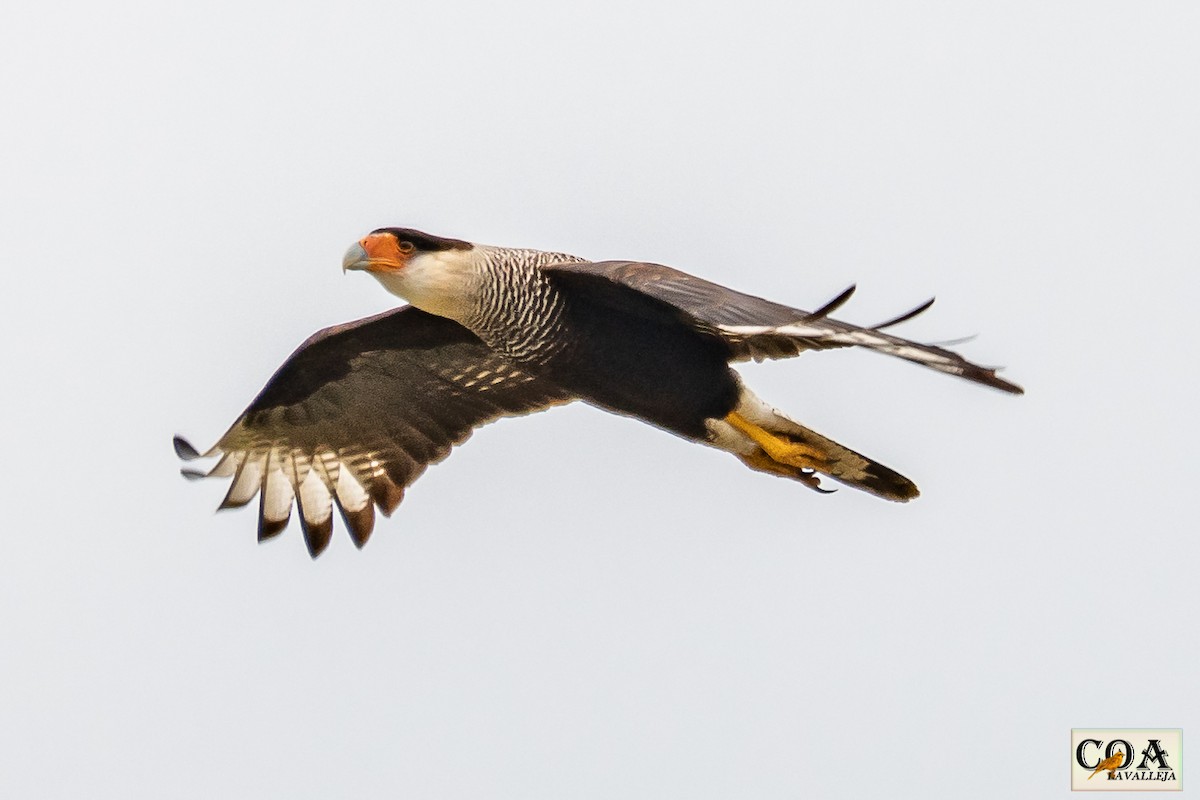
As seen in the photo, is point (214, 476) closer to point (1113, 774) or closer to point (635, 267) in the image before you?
point (635, 267)

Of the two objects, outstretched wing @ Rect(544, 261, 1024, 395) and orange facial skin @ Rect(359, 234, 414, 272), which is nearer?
outstretched wing @ Rect(544, 261, 1024, 395)

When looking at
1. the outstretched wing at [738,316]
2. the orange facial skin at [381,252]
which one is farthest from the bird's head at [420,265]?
the outstretched wing at [738,316]

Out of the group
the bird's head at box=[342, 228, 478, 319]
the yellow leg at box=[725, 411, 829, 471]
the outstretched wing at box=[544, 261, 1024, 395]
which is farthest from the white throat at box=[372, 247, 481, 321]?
the yellow leg at box=[725, 411, 829, 471]

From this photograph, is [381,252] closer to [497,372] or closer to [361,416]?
[497,372]

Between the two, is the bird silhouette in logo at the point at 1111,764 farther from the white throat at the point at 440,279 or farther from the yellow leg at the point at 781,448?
the white throat at the point at 440,279

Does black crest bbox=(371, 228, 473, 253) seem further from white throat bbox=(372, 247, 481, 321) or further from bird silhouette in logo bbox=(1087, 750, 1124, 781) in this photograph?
bird silhouette in logo bbox=(1087, 750, 1124, 781)

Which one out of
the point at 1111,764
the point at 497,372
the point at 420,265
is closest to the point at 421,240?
the point at 420,265
